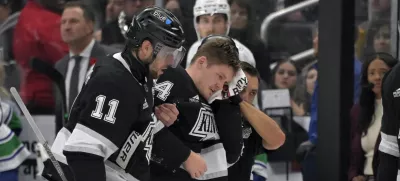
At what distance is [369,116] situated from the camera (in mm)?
5805

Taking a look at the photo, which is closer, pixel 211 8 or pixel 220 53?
pixel 220 53

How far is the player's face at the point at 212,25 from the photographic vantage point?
18.9 feet

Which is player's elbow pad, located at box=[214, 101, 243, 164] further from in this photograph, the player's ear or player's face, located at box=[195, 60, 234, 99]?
the player's ear

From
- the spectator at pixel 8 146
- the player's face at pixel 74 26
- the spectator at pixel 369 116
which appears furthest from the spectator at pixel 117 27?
the spectator at pixel 369 116

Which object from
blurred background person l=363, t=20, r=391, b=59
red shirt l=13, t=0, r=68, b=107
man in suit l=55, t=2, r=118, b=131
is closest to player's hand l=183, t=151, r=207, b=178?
man in suit l=55, t=2, r=118, b=131

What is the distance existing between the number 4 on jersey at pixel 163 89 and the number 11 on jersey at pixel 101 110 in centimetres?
51

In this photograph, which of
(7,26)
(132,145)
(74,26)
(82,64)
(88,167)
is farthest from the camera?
(7,26)

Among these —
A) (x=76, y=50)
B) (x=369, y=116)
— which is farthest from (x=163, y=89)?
(x=76, y=50)

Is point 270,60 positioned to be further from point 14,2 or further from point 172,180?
point 172,180

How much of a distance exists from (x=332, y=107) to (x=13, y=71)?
2278mm

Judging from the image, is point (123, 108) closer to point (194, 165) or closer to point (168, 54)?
point (168, 54)

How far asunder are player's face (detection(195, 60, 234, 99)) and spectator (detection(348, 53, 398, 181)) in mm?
2070

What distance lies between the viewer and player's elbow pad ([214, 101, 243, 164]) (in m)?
4.00

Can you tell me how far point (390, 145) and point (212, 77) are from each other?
3.18 ft
